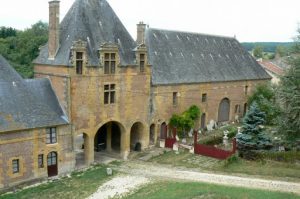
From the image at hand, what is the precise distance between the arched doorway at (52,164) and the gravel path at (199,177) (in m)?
5.02

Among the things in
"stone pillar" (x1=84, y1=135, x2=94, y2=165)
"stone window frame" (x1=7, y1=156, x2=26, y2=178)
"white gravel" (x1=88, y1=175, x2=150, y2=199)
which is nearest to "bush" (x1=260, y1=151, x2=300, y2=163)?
"white gravel" (x1=88, y1=175, x2=150, y2=199)

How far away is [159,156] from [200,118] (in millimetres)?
10370

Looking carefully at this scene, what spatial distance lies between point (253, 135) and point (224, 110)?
1446 centimetres

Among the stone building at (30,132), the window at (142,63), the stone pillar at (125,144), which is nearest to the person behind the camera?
Answer: the stone building at (30,132)

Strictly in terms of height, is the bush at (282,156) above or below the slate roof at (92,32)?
below

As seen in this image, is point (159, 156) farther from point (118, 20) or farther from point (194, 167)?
point (118, 20)

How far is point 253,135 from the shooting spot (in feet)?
105

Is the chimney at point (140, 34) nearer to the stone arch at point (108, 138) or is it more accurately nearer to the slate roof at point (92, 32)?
the slate roof at point (92, 32)

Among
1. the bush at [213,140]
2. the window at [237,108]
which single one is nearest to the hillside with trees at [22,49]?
the window at [237,108]

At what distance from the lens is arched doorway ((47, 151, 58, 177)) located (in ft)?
92.4

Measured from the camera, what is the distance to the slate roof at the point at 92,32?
29891 millimetres

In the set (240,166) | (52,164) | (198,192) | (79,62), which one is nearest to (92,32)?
(79,62)

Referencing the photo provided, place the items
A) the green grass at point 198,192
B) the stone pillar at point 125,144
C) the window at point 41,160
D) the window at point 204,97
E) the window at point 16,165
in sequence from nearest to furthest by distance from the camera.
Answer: the green grass at point 198,192 → the window at point 16,165 → the window at point 41,160 → the stone pillar at point 125,144 → the window at point 204,97

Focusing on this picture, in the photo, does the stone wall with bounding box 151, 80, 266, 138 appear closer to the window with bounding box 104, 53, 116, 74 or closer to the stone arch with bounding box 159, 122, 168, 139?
the stone arch with bounding box 159, 122, 168, 139
